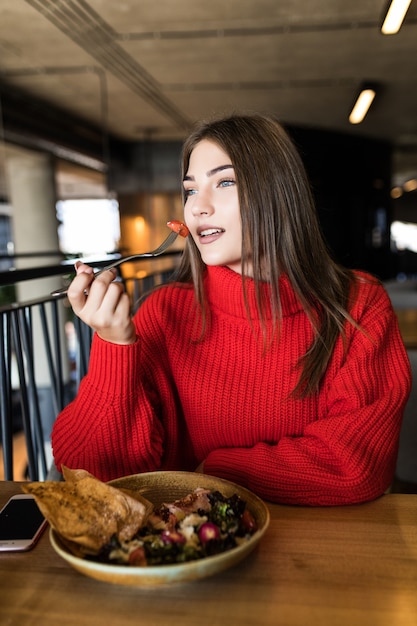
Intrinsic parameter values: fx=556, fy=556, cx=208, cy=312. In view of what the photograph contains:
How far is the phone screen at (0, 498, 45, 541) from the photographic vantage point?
2.67 feet

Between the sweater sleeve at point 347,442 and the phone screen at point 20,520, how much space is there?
354 mm

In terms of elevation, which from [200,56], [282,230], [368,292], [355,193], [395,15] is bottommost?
[368,292]

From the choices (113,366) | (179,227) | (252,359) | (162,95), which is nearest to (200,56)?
(162,95)

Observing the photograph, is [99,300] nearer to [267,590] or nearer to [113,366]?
[113,366]

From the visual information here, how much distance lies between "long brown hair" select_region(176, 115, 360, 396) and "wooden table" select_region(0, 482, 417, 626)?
1.47ft

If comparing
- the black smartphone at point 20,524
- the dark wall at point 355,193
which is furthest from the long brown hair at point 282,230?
the dark wall at point 355,193

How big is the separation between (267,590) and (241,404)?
0.57 m

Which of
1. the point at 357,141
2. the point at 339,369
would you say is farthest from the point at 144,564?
the point at 357,141

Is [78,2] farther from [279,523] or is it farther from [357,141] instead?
[357,141]

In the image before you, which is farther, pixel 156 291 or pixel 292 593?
pixel 156 291

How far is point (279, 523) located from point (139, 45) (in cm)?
452

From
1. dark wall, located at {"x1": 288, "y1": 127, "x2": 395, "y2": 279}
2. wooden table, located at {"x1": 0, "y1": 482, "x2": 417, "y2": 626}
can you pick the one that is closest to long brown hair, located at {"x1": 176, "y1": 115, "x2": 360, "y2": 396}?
wooden table, located at {"x1": 0, "y1": 482, "x2": 417, "y2": 626}

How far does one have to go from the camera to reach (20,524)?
2.77 ft

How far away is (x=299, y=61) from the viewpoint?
510cm
